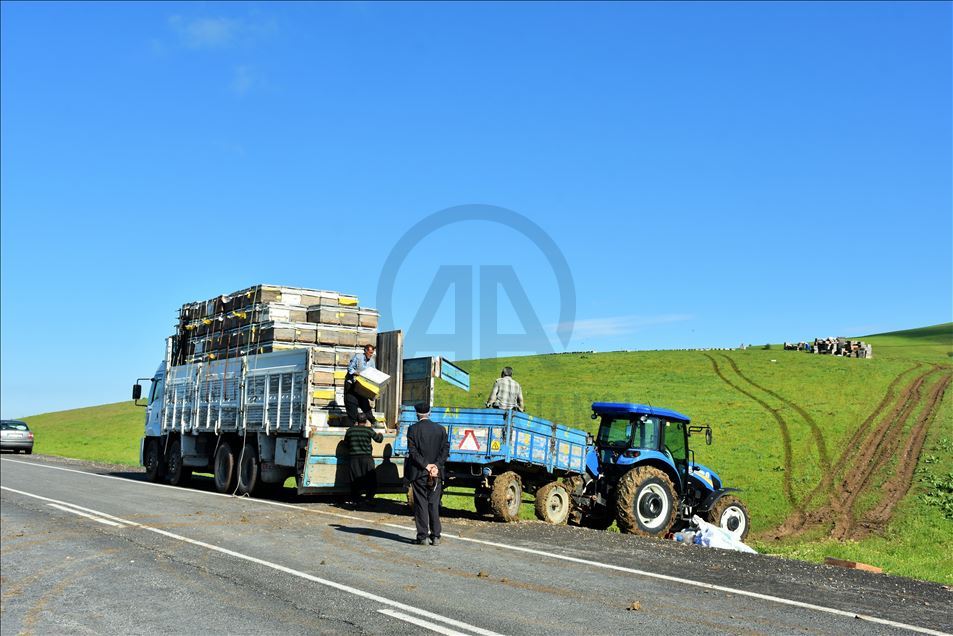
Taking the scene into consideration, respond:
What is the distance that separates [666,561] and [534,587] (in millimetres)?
2823

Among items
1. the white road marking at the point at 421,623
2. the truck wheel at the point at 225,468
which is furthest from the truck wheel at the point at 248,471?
the white road marking at the point at 421,623

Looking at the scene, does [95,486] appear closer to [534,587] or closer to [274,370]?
[274,370]

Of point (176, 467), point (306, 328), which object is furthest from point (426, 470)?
point (176, 467)

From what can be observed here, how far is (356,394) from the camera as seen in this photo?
18234 millimetres

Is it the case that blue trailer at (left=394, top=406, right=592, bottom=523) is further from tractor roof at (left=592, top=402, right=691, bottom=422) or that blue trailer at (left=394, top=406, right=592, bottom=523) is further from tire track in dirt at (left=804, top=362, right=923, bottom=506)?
tire track in dirt at (left=804, top=362, right=923, bottom=506)

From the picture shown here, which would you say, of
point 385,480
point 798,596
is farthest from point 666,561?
point 385,480

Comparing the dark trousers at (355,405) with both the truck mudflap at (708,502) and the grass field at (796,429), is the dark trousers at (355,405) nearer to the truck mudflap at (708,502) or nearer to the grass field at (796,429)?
the grass field at (796,429)

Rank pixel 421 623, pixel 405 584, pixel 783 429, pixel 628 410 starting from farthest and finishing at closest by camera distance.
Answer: pixel 783 429 < pixel 628 410 < pixel 405 584 < pixel 421 623

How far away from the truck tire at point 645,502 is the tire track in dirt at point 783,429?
11330 mm

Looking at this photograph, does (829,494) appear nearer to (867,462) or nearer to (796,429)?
(867,462)

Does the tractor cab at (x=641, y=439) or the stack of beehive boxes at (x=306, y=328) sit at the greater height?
the stack of beehive boxes at (x=306, y=328)

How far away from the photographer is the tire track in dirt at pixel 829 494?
75.9 feet

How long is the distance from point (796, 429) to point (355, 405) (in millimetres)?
27525

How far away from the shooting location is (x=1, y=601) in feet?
32.9
